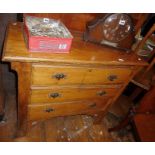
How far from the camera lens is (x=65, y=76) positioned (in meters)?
1.26

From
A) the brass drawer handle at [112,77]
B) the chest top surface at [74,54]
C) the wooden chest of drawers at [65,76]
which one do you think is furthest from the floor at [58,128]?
the brass drawer handle at [112,77]

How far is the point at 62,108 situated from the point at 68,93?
26 cm

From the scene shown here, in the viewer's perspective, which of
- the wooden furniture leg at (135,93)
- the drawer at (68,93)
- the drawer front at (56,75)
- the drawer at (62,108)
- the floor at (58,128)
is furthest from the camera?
the wooden furniture leg at (135,93)

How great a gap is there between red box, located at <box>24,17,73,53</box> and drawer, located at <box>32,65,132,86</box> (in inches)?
5.0

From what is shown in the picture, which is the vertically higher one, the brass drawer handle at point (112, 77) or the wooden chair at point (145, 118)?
the brass drawer handle at point (112, 77)

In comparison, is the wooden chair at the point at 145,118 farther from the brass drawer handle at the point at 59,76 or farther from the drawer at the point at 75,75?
the brass drawer handle at the point at 59,76

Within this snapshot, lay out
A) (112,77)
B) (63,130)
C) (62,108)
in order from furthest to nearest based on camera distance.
→ 1. (63,130)
2. (62,108)
3. (112,77)

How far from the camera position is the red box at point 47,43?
1.02 meters

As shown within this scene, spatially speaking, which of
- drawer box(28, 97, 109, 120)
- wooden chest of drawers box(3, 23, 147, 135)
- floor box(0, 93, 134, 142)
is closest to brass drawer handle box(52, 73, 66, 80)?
wooden chest of drawers box(3, 23, 147, 135)

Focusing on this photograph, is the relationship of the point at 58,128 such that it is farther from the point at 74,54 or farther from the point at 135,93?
the point at 135,93

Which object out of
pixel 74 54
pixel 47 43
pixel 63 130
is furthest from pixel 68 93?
pixel 63 130
